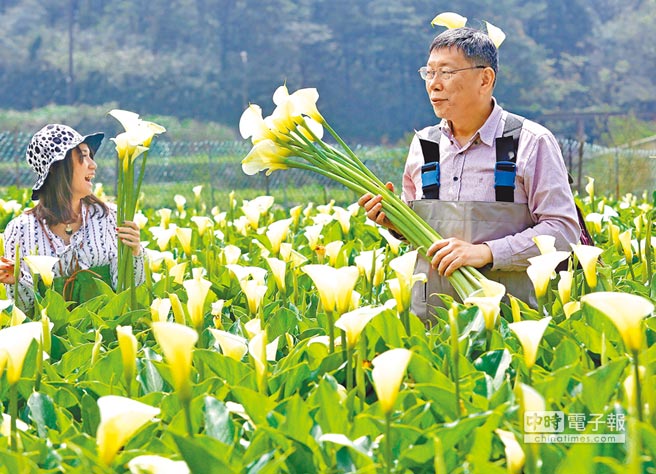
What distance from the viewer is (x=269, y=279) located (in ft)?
9.77

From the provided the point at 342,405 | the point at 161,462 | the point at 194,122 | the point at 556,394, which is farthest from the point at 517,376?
the point at 194,122

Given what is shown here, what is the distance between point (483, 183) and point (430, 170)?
0.60 feet

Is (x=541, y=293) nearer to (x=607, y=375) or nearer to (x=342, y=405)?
(x=607, y=375)

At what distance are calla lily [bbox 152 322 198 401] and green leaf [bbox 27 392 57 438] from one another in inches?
16.4

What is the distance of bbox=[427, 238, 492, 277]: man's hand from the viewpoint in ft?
8.15

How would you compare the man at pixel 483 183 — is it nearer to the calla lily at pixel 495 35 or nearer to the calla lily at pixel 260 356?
the calla lily at pixel 495 35

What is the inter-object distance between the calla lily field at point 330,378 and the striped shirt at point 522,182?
155 mm

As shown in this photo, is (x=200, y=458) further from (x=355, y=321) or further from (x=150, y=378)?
(x=150, y=378)

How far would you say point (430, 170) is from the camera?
2873 millimetres

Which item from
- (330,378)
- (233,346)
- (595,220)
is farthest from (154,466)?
(595,220)

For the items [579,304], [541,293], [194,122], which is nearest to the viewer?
[541,293]

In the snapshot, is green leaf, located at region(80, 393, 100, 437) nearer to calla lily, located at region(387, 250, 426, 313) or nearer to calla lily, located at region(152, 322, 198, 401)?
calla lily, located at region(152, 322, 198, 401)

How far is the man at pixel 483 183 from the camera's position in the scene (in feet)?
8.69

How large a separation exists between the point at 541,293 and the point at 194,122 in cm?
Result: 5198
